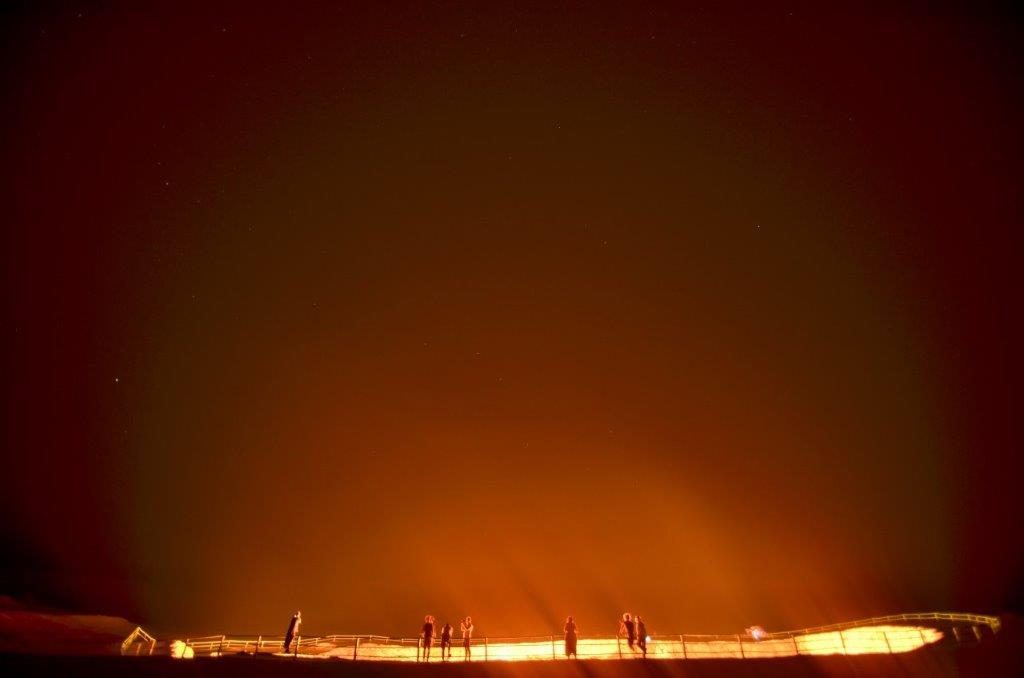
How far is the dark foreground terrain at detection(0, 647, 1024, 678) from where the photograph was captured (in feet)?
41.5

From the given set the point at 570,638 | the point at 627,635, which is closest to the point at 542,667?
the point at 570,638

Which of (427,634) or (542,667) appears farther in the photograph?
(427,634)

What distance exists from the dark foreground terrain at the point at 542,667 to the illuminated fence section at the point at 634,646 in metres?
0.48

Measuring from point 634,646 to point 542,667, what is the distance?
5433mm

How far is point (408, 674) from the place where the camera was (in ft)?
44.4

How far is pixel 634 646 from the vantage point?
1797 cm

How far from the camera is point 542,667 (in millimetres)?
13953

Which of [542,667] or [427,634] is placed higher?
[427,634]

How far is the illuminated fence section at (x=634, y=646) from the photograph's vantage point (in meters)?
15.7

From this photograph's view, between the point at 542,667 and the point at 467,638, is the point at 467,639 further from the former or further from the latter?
the point at 542,667

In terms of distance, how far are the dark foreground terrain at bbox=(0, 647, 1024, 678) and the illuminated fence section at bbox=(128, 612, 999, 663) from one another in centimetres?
48

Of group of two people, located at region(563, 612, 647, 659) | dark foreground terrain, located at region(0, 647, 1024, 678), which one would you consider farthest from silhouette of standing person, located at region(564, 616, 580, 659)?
dark foreground terrain, located at region(0, 647, 1024, 678)

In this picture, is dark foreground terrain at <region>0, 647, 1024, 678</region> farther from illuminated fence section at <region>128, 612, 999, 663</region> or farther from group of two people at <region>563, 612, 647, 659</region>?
group of two people at <region>563, 612, 647, 659</region>

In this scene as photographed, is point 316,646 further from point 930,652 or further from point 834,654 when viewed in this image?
point 930,652
